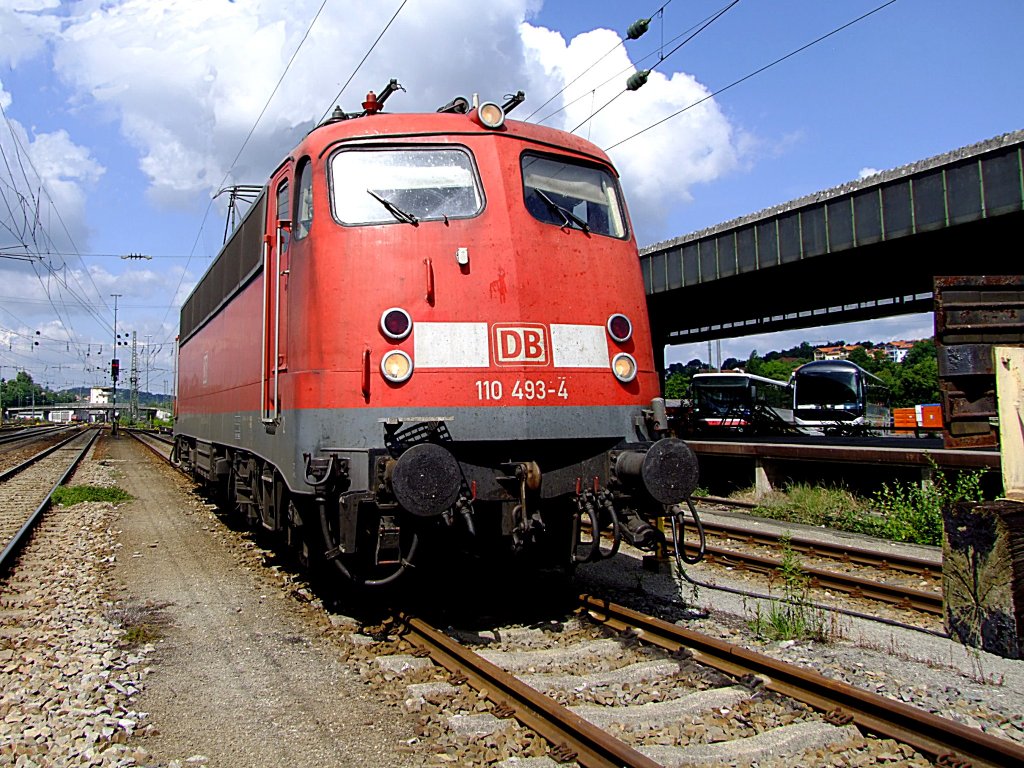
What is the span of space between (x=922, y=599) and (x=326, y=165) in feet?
19.9

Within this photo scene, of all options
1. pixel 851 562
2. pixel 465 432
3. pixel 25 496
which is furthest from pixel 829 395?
pixel 465 432

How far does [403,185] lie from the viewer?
6141 mm

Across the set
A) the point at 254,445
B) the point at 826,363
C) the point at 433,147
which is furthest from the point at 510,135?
the point at 826,363

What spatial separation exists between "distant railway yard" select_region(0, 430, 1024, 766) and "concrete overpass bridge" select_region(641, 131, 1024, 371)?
665cm

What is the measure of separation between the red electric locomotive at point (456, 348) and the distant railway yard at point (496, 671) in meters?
0.64

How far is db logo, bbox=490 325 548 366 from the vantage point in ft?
19.2

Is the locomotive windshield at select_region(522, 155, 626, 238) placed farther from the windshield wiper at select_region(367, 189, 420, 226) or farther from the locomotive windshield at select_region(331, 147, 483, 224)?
the windshield wiper at select_region(367, 189, 420, 226)

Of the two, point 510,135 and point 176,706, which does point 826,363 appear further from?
point 176,706

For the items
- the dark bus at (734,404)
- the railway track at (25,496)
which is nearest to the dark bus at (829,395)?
the dark bus at (734,404)

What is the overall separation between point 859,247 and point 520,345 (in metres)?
13.4

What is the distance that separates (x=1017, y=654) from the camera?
552 centimetres

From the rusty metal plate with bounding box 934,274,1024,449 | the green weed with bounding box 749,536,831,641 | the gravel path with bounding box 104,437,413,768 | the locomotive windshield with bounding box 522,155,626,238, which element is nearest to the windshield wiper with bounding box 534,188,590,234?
the locomotive windshield with bounding box 522,155,626,238

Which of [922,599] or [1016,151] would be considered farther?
[1016,151]

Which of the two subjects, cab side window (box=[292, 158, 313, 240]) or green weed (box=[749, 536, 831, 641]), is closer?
green weed (box=[749, 536, 831, 641])
